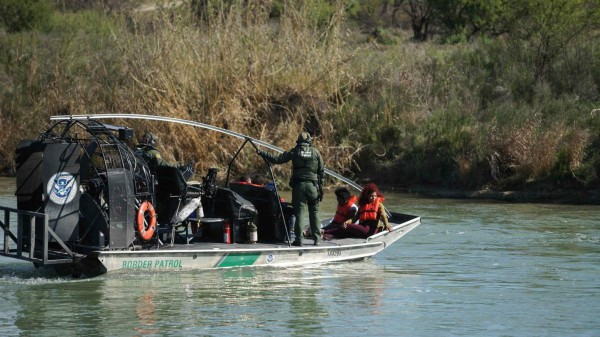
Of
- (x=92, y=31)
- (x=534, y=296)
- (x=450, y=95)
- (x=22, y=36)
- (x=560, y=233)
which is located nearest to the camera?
(x=534, y=296)

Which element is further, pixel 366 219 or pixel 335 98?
pixel 335 98

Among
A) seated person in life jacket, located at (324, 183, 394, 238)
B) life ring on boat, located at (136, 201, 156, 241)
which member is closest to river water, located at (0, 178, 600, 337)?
seated person in life jacket, located at (324, 183, 394, 238)

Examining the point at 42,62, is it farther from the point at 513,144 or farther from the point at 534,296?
the point at 534,296

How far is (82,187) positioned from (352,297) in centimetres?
360

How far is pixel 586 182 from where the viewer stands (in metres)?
23.2

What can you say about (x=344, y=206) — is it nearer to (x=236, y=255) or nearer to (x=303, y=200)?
(x=303, y=200)

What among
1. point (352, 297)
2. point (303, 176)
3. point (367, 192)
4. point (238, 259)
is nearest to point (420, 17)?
point (367, 192)

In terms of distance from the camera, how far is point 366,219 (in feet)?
53.0

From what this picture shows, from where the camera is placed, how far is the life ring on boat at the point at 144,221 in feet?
44.3

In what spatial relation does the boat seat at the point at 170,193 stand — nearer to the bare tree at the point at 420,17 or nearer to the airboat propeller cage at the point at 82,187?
the airboat propeller cage at the point at 82,187

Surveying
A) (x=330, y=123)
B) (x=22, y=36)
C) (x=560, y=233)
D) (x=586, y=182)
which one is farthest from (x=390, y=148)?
(x=22, y=36)

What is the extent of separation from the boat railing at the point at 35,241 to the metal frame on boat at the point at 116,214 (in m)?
0.01

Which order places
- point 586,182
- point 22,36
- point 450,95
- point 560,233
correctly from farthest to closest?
point 22,36 < point 450,95 < point 586,182 < point 560,233

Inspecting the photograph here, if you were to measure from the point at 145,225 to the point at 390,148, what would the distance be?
13.6 m
